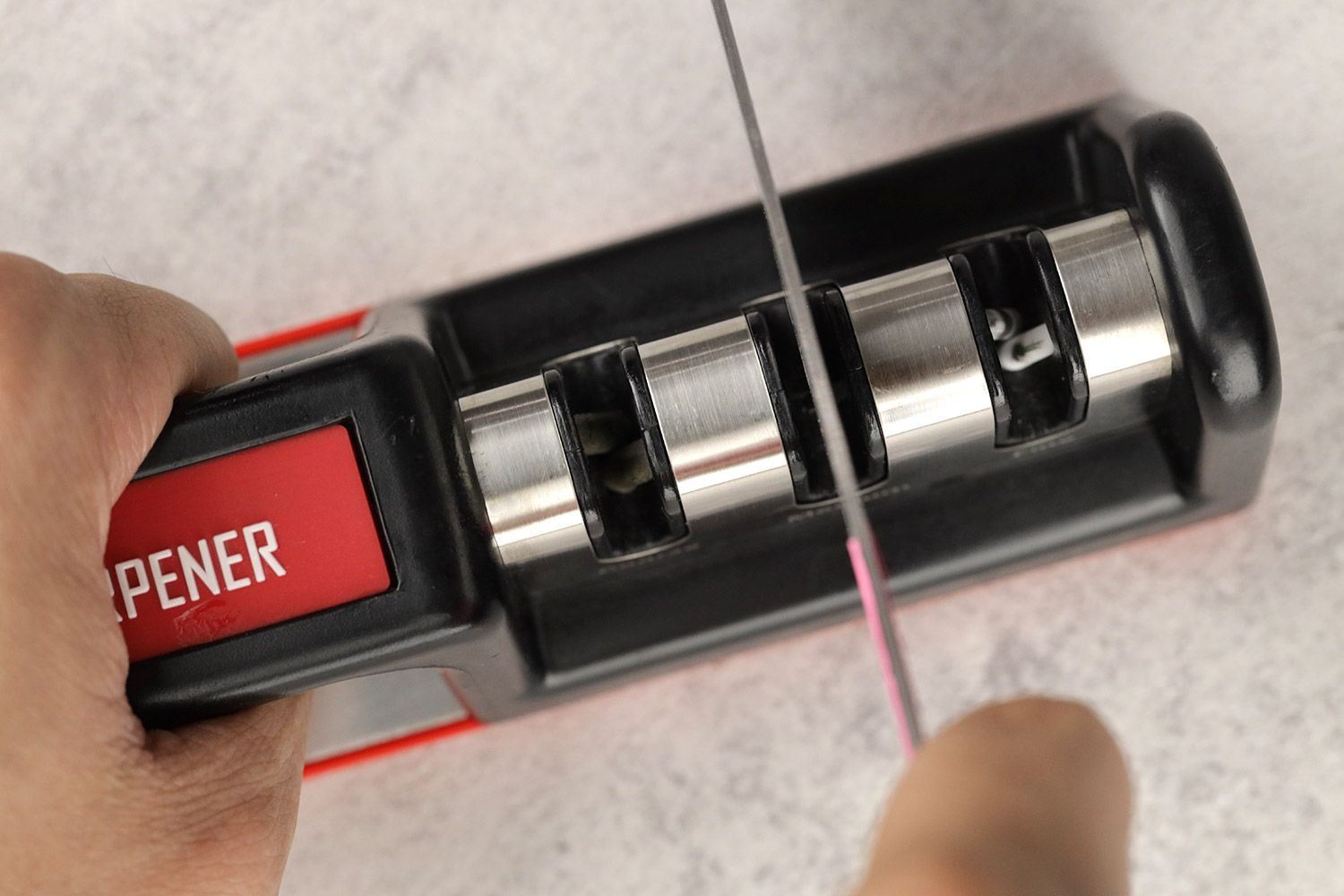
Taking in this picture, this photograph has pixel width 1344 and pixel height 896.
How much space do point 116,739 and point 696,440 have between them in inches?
13.7

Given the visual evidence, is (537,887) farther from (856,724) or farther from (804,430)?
(804,430)

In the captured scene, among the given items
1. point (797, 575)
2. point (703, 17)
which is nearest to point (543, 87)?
point (703, 17)

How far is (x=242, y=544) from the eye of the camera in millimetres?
584

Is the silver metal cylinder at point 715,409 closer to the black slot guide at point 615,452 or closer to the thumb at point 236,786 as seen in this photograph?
the black slot guide at point 615,452

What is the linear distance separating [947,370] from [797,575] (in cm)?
19

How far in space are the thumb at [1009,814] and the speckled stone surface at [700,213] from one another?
0.29 metres

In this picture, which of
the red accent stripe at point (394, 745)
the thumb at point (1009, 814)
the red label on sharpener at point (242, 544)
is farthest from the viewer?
the red accent stripe at point (394, 745)

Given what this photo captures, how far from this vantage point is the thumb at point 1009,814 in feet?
1.46

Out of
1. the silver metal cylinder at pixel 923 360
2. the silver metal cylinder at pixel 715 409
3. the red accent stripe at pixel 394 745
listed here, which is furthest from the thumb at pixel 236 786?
the silver metal cylinder at pixel 923 360

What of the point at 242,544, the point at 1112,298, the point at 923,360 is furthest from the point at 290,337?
the point at 1112,298

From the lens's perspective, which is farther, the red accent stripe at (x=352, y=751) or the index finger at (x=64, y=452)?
the red accent stripe at (x=352, y=751)

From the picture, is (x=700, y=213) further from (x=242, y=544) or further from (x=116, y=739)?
(x=116, y=739)

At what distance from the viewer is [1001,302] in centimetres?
68

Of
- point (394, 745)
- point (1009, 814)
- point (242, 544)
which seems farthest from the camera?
point (394, 745)
